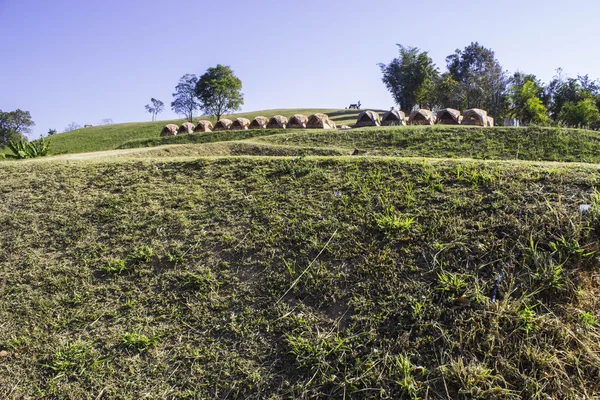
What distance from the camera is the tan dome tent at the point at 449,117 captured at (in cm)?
2808

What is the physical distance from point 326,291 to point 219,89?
45.6 metres

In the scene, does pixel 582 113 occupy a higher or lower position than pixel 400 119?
lower

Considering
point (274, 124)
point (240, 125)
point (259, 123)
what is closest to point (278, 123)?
point (274, 124)

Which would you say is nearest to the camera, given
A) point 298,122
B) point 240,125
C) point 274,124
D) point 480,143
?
point 480,143

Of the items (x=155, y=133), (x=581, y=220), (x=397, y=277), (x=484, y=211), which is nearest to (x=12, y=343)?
(x=397, y=277)

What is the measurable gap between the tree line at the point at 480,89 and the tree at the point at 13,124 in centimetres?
5018

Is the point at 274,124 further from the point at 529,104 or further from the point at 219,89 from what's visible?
the point at 529,104

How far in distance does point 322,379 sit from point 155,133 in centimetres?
4798

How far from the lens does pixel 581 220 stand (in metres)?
2.98

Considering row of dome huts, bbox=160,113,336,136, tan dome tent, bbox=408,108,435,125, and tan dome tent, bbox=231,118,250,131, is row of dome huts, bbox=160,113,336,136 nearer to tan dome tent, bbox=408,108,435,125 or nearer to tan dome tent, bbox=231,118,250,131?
tan dome tent, bbox=231,118,250,131

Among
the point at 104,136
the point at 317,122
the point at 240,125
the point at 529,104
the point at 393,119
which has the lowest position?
the point at 393,119

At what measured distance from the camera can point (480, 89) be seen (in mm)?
44375

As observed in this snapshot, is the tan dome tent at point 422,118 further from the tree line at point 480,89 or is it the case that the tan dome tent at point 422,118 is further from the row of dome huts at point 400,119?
the tree line at point 480,89

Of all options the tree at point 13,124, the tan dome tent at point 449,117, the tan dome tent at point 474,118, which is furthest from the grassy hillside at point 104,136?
the tan dome tent at point 474,118
